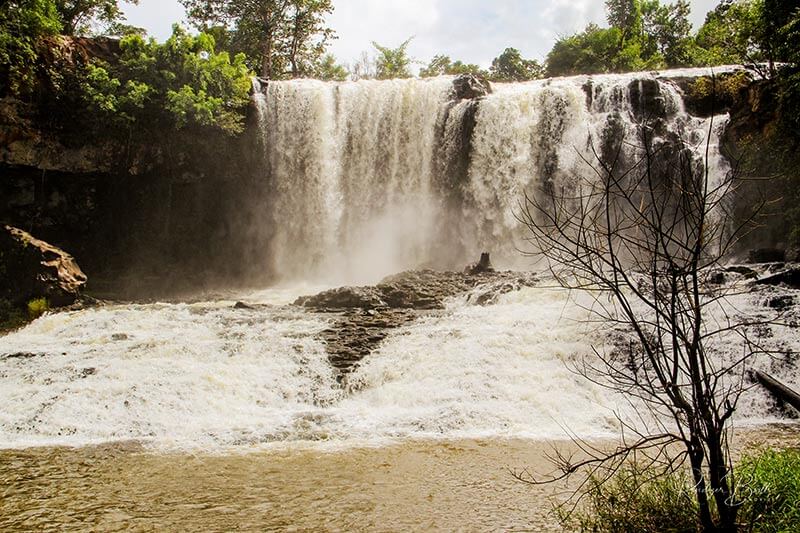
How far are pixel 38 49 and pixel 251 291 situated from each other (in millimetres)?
10264

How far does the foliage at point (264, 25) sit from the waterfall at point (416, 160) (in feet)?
45.6

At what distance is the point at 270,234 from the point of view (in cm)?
2186

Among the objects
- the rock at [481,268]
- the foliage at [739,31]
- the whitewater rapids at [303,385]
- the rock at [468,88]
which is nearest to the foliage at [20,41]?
the whitewater rapids at [303,385]

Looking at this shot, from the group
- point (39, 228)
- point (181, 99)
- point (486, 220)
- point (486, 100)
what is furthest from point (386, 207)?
point (39, 228)

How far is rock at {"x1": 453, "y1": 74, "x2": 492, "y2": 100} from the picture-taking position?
20.5m

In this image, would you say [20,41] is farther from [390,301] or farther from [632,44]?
[632,44]

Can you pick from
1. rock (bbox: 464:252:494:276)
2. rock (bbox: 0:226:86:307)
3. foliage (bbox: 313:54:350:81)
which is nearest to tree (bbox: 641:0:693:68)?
foliage (bbox: 313:54:350:81)

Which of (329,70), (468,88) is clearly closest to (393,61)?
(329,70)

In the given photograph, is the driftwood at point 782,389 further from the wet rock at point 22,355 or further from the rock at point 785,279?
the wet rock at point 22,355

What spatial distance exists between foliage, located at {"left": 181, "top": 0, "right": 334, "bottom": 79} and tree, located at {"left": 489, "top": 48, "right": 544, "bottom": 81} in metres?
18.5

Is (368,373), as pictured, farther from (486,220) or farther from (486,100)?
(486,100)

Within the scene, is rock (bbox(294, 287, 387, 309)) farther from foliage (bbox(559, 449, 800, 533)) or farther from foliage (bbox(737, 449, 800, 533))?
foliage (bbox(737, 449, 800, 533))

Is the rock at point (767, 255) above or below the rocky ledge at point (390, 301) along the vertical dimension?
above

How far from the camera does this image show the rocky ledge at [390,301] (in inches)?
399
